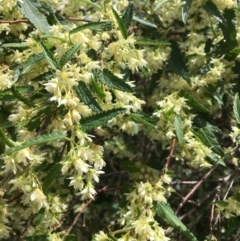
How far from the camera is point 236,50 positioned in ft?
8.09

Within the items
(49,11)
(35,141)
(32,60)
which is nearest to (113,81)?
(32,60)

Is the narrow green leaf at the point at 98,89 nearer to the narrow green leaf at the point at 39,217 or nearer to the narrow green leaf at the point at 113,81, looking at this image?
the narrow green leaf at the point at 113,81

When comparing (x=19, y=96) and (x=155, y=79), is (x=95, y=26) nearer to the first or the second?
(x=19, y=96)

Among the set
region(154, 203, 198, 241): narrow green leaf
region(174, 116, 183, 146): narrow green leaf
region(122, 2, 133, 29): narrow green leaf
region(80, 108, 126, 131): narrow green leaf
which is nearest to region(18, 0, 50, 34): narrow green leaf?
region(122, 2, 133, 29): narrow green leaf

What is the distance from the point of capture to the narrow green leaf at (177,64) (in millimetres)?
2520

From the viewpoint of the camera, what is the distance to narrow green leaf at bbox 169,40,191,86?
2520 millimetres

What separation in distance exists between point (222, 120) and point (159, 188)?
98 cm

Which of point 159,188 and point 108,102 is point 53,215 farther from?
point 108,102

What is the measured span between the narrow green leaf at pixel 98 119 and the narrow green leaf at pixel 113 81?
95 millimetres

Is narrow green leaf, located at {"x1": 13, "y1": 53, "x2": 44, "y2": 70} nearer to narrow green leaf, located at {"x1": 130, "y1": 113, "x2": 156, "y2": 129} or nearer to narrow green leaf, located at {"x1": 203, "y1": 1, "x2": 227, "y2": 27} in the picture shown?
narrow green leaf, located at {"x1": 130, "y1": 113, "x2": 156, "y2": 129}

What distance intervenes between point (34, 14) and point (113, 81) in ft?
1.69

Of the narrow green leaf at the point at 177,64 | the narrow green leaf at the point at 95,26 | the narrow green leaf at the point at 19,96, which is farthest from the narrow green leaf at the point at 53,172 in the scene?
the narrow green leaf at the point at 177,64

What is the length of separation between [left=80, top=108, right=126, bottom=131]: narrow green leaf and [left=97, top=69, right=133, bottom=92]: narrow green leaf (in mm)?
95

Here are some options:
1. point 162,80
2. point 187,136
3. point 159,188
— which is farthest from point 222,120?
point 159,188
